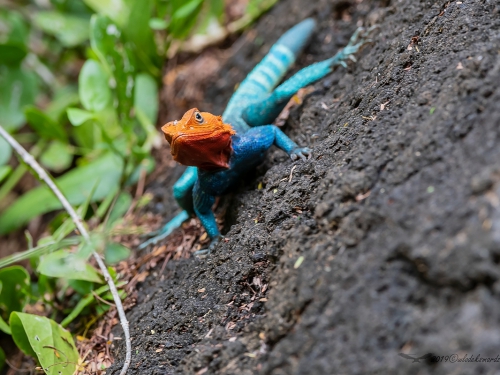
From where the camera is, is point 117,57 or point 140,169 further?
point 140,169

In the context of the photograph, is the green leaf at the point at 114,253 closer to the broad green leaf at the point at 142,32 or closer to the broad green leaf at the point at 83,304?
the broad green leaf at the point at 83,304

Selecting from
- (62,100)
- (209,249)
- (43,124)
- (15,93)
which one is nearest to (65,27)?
(62,100)

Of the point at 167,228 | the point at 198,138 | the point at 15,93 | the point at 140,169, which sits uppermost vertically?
the point at 15,93

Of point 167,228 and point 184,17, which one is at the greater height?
point 184,17

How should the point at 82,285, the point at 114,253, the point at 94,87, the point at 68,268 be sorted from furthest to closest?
the point at 94,87 → the point at 114,253 → the point at 82,285 → the point at 68,268

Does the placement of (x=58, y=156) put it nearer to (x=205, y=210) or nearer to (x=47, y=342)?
(x=205, y=210)

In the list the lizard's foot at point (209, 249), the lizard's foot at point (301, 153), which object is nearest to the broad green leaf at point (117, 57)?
the lizard's foot at point (209, 249)

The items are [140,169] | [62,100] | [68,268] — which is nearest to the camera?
[68,268]

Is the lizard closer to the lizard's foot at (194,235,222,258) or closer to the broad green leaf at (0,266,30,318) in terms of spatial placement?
the lizard's foot at (194,235,222,258)
